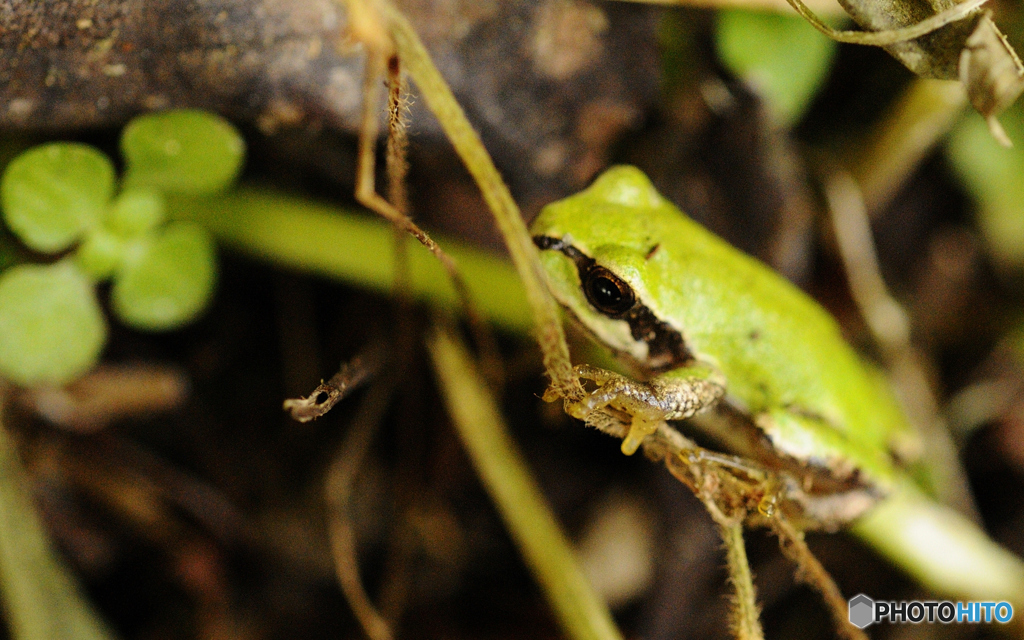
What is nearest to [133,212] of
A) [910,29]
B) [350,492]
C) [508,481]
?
[350,492]

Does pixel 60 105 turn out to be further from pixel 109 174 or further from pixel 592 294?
pixel 592 294

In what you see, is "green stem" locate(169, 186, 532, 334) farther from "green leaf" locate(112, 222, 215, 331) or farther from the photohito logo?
the photohito logo

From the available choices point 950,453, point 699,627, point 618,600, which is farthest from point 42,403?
point 950,453

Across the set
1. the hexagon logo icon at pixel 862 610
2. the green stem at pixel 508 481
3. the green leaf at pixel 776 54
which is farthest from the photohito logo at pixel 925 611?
the green leaf at pixel 776 54

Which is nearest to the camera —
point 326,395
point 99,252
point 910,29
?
point 910,29

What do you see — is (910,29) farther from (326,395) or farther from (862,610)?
(862,610)

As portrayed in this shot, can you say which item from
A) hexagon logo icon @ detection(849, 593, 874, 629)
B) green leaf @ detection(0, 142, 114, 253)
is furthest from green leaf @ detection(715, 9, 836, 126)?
green leaf @ detection(0, 142, 114, 253)
